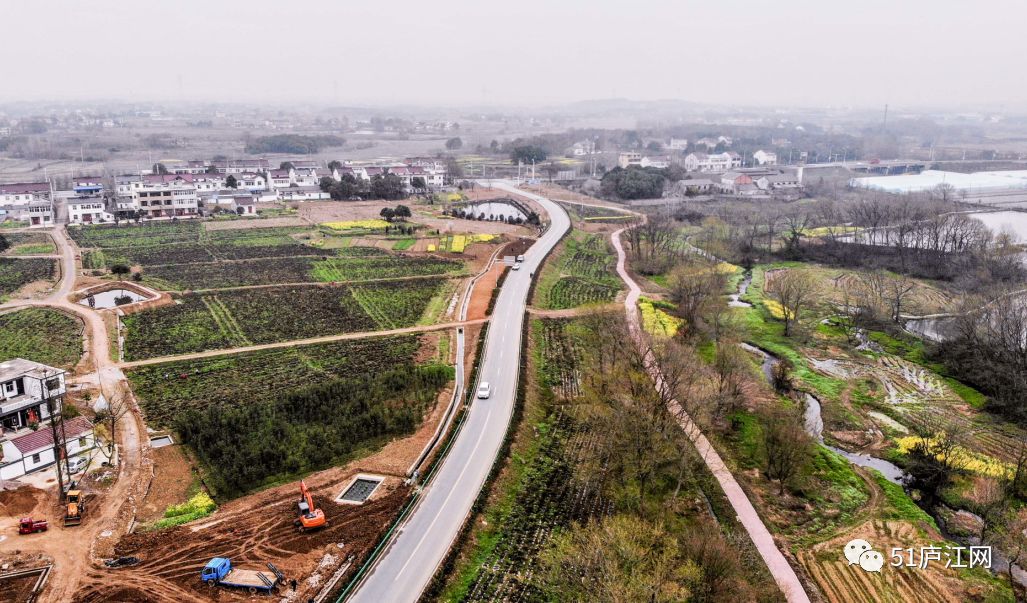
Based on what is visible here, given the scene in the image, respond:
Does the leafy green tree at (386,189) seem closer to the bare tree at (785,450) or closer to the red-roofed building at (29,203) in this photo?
the red-roofed building at (29,203)

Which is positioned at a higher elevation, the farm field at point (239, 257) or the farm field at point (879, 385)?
the farm field at point (239, 257)

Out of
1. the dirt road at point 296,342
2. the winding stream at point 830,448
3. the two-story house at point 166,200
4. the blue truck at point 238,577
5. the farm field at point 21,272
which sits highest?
the two-story house at point 166,200

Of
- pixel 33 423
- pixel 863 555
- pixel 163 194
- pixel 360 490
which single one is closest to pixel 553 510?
pixel 360 490

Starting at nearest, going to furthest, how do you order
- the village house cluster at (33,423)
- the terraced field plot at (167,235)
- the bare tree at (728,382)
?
the village house cluster at (33,423) < the bare tree at (728,382) < the terraced field plot at (167,235)

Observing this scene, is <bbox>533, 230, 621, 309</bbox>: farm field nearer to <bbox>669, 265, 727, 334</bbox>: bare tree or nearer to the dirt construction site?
<bbox>669, 265, 727, 334</bbox>: bare tree

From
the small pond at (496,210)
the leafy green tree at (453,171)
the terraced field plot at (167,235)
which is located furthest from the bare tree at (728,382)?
the leafy green tree at (453,171)

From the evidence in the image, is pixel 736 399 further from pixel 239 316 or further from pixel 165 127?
pixel 165 127

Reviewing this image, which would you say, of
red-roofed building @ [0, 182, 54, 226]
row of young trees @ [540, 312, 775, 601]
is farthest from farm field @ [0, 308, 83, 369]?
red-roofed building @ [0, 182, 54, 226]
